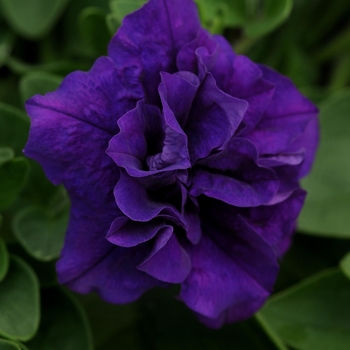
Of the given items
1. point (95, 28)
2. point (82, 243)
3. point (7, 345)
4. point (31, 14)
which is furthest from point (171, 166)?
point (31, 14)

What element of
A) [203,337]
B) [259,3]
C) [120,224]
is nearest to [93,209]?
[120,224]

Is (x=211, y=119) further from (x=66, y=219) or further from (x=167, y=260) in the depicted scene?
(x=66, y=219)

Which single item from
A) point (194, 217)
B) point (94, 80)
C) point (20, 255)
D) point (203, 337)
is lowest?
point (203, 337)

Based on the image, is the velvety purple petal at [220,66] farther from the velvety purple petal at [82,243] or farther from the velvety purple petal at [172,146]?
the velvety purple petal at [82,243]

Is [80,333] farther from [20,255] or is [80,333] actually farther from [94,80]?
[94,80]

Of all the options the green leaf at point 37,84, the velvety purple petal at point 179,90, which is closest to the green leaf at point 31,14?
the green leaf at point 37,84

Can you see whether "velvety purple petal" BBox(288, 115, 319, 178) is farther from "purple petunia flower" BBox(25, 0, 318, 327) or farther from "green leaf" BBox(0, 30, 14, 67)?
"green leaf" BBox(0, 30, 14, 67)
